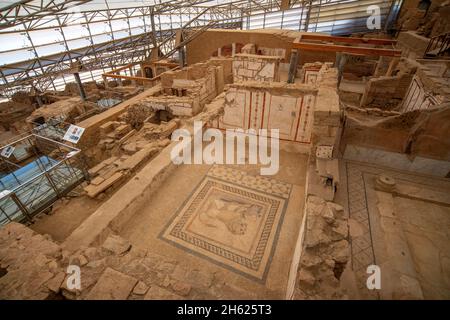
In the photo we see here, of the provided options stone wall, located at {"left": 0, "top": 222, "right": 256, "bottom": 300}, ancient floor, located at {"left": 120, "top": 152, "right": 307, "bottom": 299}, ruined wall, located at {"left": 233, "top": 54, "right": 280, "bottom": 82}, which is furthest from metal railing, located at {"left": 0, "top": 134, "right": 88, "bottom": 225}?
ruined wall, located at {"left": 233, "top": 54, "right": 280, "bottom": 82}

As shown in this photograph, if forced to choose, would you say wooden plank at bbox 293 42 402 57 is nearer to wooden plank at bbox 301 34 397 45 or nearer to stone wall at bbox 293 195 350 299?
wooden plank at bbox 301 34 397 45

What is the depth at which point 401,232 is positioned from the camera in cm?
385

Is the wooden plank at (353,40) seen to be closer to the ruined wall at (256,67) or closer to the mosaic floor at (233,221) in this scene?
the ruined wall at (256,67)

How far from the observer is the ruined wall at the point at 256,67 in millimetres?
9151

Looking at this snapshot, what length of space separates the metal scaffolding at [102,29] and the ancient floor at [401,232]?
10.8 metres

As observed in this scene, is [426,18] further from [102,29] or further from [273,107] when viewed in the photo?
[102,29]

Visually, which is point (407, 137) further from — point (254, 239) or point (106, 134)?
point (106, 134)

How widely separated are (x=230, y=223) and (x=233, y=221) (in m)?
0.07

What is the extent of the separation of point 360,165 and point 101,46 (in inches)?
572

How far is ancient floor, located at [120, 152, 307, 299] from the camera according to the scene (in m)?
3.30

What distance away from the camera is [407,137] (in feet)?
16.4

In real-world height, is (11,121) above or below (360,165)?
below

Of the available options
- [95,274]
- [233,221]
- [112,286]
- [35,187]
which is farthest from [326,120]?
[35,187]
